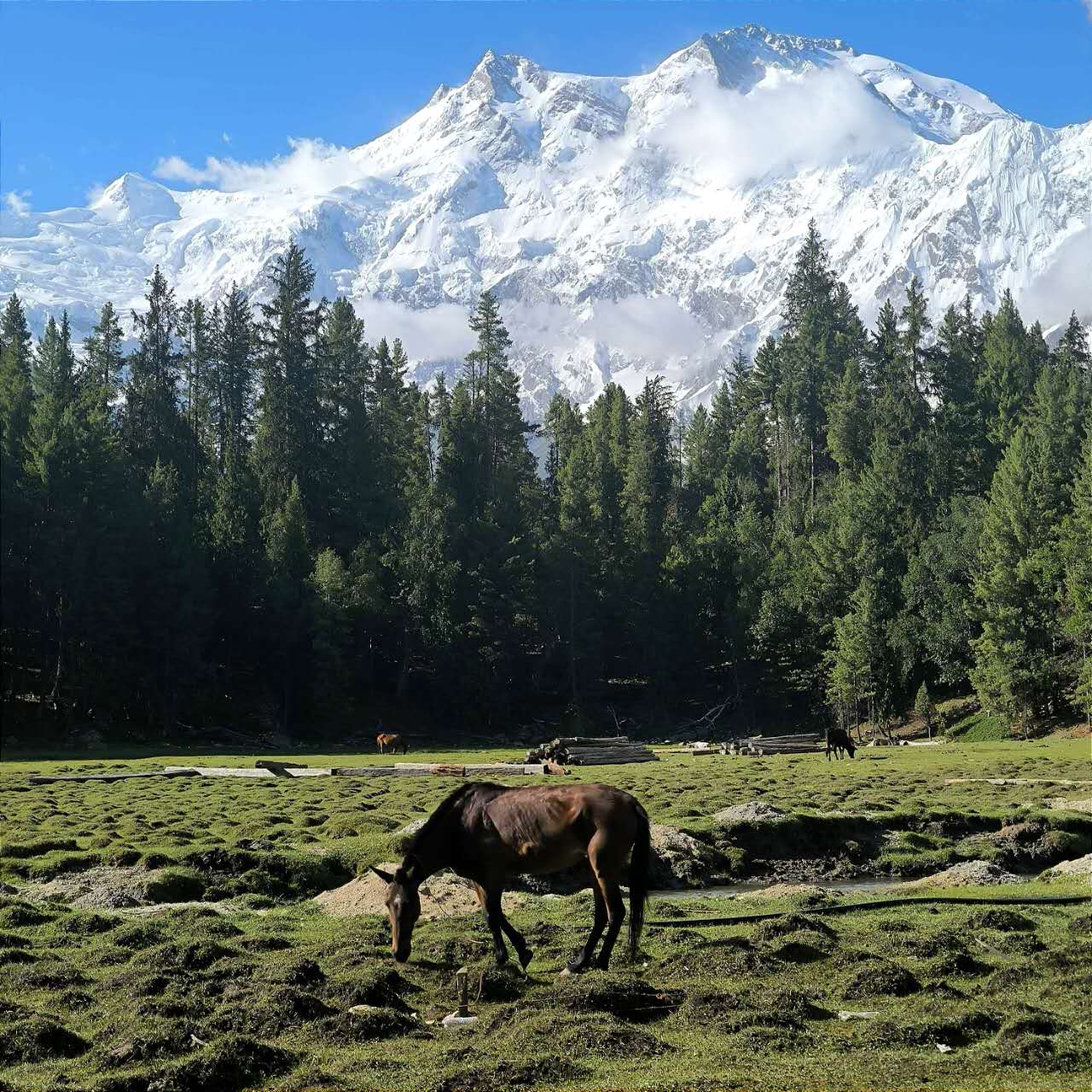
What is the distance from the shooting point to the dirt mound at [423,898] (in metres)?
22.3

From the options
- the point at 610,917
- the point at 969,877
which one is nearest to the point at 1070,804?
the point at 969,877

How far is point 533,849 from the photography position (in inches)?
661

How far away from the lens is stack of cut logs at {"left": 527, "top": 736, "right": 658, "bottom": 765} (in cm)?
6238

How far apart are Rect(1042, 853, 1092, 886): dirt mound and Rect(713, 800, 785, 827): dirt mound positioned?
298 inches

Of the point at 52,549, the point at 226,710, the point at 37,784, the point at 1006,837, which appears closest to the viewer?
the point at 1006,837

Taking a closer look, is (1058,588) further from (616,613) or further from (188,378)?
(188,378)

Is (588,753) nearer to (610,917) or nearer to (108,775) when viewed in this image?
(108,775)

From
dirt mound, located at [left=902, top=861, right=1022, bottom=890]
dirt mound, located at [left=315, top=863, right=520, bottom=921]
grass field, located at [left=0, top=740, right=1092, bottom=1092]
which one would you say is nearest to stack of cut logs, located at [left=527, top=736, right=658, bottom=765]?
grass field, located at [left=0, top=740, right=1092, bottom=1092]

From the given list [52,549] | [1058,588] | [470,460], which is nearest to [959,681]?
[1058,588]

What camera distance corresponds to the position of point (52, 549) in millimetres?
82625

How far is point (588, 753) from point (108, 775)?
989 inches

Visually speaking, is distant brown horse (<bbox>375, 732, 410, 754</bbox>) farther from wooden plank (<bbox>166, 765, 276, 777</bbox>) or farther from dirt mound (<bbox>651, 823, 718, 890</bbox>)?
dirt mound (<bbox>651, 823, 718, 890</bbox>)

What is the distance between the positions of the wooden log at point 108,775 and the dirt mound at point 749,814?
28.2m

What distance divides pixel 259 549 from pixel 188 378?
38234 millimetres
